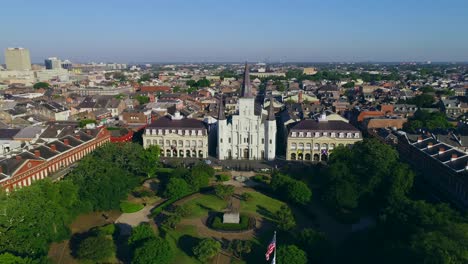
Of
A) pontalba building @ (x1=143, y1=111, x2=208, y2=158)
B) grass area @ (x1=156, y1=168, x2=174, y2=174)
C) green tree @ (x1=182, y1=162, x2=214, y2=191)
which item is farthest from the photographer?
pontalba building @ (x1=143, y1=111, x2=208, y2=158)

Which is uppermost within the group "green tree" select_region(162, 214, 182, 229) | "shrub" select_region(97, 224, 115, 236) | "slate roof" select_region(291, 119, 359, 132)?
"slate roof" select_region(291, 119, 359, 132)

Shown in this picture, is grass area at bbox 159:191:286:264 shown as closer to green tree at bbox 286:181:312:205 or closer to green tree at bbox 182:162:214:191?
green tree at bbox 182:162:214:191

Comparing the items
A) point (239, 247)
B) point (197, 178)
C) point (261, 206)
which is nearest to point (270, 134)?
point (197, 178)

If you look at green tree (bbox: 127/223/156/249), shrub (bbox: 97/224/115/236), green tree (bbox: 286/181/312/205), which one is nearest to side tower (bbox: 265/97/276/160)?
green tree (bbox: 286/181/312/205)

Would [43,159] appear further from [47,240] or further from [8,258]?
[8,258]

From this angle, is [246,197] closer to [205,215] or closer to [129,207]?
[205,215]

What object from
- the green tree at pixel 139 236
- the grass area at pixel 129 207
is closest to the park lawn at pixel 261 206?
the grass area at pixel 129 207

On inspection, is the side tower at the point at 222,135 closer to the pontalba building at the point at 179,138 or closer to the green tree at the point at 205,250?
the pontalba building at the point at 179,138
